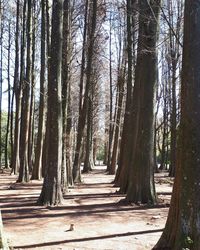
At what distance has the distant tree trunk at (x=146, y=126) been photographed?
12.7 metres

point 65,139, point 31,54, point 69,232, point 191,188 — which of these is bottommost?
point 69,232

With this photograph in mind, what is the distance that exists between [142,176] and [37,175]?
11.3 metres

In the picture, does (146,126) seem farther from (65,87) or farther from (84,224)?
(65,87)

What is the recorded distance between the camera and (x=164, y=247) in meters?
6.45

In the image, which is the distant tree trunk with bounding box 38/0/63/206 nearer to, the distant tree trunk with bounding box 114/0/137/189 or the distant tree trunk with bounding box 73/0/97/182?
the distant tree trunk with bounding box 114/0/137/189

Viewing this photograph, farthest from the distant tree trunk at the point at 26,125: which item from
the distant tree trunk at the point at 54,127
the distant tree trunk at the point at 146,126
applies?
the distant tree trunk at the point at 146,126

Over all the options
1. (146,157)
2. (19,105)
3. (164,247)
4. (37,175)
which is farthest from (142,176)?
(19,105)

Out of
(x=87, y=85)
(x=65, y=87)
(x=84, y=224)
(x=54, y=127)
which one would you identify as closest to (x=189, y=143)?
(x=84, y=224)

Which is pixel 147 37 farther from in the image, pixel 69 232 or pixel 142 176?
pixel 69 232

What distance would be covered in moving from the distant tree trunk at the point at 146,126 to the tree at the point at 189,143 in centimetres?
645

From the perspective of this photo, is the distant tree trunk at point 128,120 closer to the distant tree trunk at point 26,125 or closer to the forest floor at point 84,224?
the forest floor at point 84,224

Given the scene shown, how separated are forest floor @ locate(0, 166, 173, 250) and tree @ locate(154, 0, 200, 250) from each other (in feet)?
5.36

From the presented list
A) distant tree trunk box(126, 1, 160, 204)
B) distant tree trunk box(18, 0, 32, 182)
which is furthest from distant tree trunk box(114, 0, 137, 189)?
distant tree trunk box(18, 0, 32, 182)

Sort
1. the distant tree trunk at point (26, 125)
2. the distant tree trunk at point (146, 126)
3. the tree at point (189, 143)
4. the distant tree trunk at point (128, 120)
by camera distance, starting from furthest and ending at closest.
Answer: the distant tree trunk at point (26, 125) → the distant tree trunk at point (128, 120) → the distant tree trunk at point (146, 126) → the tree at point (189, 143)
